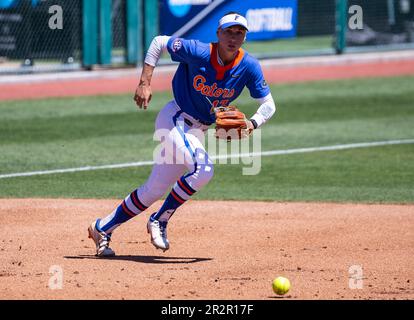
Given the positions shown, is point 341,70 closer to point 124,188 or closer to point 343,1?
point 343,1

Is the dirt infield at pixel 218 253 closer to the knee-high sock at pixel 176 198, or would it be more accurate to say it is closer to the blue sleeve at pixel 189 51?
the knee-high sock at pixel 176 198

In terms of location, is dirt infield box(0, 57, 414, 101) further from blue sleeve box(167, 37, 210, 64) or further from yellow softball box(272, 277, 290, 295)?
yellow softball box(272, 277, 290, 295)

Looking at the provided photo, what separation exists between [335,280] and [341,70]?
1432 centimetres

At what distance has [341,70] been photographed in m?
20.8

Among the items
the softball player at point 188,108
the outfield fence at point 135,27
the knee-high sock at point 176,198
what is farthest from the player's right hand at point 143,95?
the outfield fence at point 135,27

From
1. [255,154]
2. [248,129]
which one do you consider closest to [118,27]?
[255,154]

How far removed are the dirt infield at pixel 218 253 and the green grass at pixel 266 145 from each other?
711mm

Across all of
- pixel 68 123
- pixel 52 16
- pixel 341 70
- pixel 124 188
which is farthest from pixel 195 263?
pixel 341 70

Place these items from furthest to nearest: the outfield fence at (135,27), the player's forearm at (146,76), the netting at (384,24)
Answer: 1. the netting at (384,24)
2. the outfield fence at (135,27)
3. the player's forearm at (146,76)

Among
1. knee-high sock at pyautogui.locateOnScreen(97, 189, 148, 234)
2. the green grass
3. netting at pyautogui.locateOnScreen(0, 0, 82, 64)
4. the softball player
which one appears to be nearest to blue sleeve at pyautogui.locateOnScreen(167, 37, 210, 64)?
the softball player

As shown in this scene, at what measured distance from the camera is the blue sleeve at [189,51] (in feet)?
24.4

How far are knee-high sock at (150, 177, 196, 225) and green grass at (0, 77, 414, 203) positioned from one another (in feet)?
8.75

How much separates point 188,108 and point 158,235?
1.03m

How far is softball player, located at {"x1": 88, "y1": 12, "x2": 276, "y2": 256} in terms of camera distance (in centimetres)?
737
